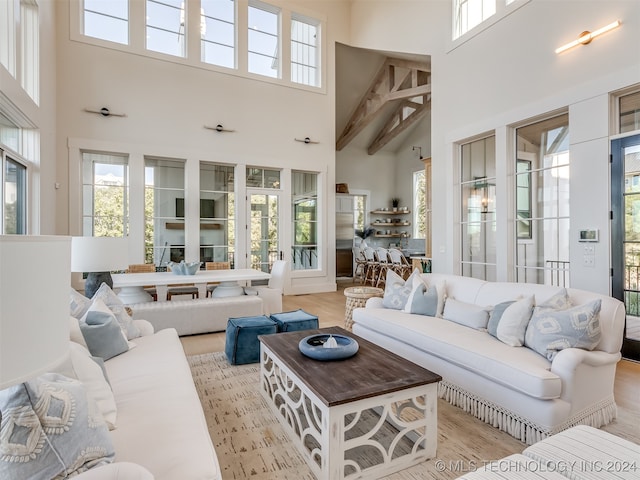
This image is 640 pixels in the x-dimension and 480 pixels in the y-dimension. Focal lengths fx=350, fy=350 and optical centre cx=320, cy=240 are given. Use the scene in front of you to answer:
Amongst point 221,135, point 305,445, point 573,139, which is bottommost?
point 305,445

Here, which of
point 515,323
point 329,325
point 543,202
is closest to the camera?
point 515,323

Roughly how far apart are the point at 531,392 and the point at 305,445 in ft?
4.27

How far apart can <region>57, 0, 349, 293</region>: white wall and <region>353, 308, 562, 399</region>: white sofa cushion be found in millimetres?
4307

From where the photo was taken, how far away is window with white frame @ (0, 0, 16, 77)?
11.5 ft

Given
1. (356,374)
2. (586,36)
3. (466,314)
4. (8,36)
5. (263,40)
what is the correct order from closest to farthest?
(356,374) < (466,314) < (586,36) < (8,36) < (263,40)

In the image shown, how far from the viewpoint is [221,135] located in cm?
659

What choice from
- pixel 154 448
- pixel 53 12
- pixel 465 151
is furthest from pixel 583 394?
pixel 53 12

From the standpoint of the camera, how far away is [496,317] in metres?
2.65

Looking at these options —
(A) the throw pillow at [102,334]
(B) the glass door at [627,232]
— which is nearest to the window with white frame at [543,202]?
(B) the glass door at [627,232]

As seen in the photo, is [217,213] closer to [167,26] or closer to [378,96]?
[167,26]

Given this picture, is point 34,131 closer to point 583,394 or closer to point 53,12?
point 53,12

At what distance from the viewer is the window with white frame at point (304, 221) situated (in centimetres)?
740

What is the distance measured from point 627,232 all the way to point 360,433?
320 centimetres

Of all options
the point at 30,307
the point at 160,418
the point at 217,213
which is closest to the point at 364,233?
the point at 217,213
